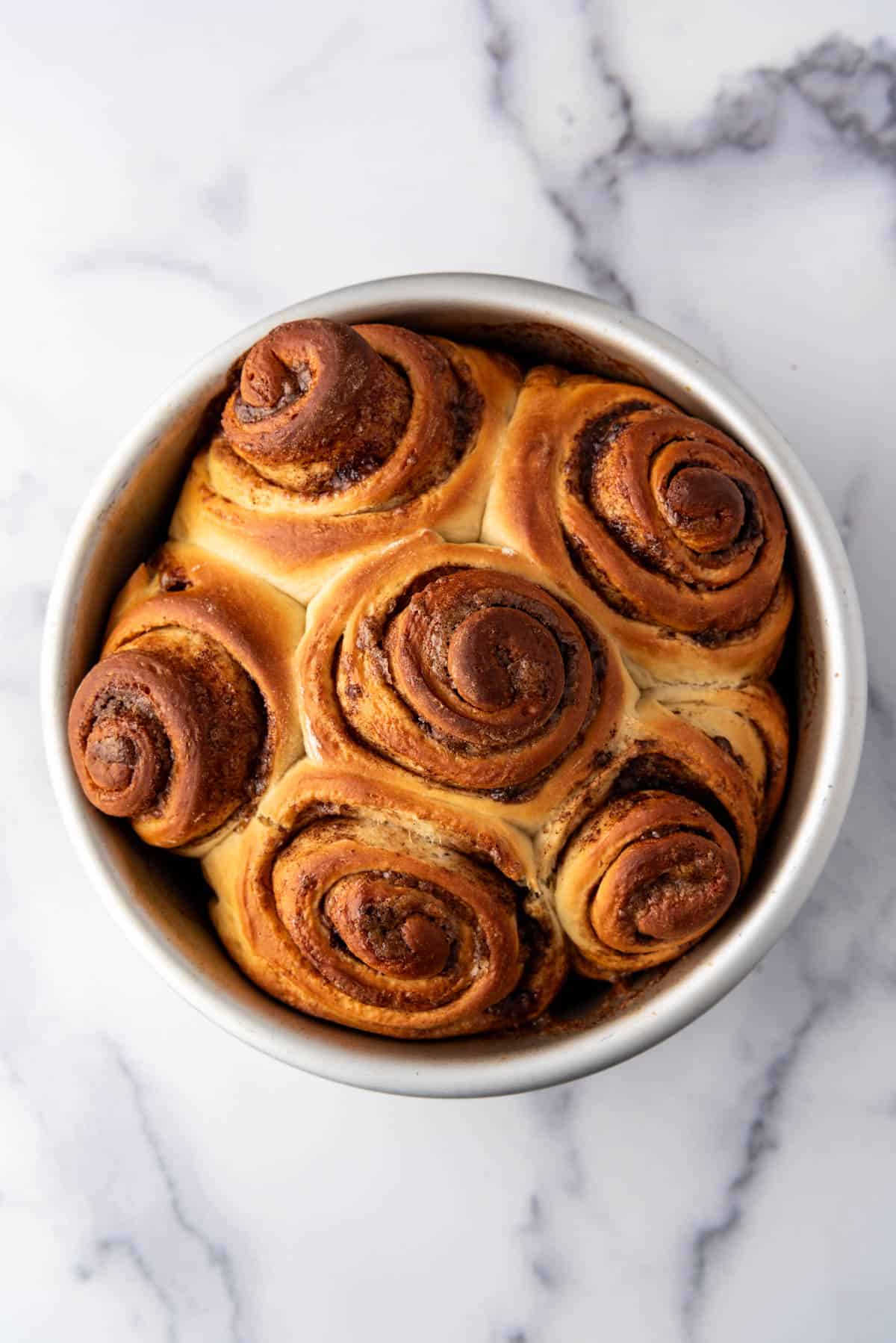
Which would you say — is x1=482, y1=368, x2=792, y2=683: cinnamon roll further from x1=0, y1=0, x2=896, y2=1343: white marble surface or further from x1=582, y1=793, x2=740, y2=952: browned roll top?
x1=0, y1=0, x2=896, y2=1343: white marble surface

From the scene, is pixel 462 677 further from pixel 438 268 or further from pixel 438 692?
pixel 438 268

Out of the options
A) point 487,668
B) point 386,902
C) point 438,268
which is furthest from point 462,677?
point 438,268

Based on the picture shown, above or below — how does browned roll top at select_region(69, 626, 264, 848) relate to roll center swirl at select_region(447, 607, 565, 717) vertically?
below

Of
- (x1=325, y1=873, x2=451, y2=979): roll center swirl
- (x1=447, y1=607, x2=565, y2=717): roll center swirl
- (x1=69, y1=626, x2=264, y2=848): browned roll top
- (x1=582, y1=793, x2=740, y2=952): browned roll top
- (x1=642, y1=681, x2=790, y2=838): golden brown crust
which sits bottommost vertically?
(x1=325, y1=873, x2=451, y2=979): roll center swirl

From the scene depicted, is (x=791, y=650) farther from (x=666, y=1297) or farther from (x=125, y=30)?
(x=125, y=30)

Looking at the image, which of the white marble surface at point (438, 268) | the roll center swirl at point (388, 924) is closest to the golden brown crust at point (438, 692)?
the roll center swirl at point (388, 924)

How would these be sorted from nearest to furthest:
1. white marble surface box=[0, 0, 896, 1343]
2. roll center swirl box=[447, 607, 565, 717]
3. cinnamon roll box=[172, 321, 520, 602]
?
1. roll center swirl box=[447, 607, 565, 717]
2. cinnamon roll box=[172, 321, 520, 602]
3. white marble surface box=[0, 0, 896, 1343]

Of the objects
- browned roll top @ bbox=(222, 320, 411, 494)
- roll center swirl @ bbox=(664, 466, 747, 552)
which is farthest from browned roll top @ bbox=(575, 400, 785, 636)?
browned roll top @ bbox=(222, 320, 411, 494)

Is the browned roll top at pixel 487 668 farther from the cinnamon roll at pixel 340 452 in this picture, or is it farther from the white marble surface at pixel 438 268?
the white marble surface at pixel 438 268
